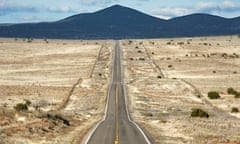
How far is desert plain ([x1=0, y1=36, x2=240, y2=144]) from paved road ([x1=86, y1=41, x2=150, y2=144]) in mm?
1244

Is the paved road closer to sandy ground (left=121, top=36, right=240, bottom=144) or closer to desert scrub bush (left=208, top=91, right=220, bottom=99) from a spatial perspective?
sandy ground (left=121, top=36, right=240, bottom=144)

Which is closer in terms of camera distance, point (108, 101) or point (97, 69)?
point (108, 101)

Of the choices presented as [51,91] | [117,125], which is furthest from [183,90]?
[117,125]

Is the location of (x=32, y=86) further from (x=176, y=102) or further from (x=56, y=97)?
(x=176, y=102)

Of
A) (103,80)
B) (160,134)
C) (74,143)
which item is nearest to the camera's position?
(74,143)

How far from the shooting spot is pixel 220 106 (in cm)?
7106

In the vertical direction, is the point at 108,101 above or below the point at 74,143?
below

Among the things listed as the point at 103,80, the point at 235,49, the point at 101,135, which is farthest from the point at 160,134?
the point at 235,49

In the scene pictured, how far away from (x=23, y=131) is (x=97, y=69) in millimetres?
96344

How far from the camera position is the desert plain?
36938 mm

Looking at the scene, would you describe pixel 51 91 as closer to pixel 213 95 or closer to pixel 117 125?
pixel 213 95

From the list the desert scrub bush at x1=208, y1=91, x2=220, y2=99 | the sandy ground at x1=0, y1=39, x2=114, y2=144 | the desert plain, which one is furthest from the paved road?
the desert scrub bush at x1=208, y1=91, x2=220, y2=99

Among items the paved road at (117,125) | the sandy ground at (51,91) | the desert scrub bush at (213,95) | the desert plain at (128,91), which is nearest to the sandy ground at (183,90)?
the desert plain at (128,91)

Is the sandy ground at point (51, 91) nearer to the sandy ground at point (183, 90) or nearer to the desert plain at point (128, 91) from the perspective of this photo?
the desert plain at point (128, 91)
